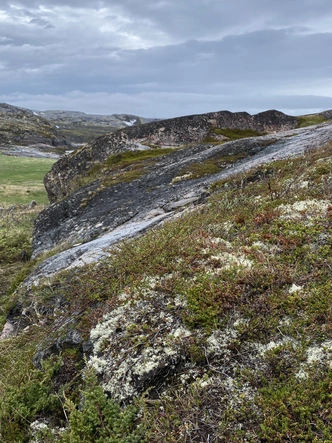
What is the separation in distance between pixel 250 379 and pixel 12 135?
157 m

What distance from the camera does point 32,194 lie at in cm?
4481

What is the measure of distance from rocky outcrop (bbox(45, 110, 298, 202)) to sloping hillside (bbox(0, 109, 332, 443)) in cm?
2443

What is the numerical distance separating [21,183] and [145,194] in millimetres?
40849

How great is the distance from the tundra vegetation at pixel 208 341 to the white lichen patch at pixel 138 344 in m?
0.03

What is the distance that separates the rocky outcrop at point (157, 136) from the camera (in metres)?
32.9

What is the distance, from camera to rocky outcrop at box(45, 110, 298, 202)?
32.9m

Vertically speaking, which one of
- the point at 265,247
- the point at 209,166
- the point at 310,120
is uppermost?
the point at 310,120

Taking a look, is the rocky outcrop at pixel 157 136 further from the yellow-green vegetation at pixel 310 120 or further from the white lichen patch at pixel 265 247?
the white lichen patch at pixel 265 247

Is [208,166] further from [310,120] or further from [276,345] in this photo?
[310,120]

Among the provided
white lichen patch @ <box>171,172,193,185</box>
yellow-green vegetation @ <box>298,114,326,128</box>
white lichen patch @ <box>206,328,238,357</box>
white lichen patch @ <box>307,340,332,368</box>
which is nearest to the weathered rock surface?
white lichen patch @ <box>171,172,193,185</box>

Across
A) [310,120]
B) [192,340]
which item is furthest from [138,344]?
[310,120]

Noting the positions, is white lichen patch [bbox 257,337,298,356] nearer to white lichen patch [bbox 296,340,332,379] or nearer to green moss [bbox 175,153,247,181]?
white lichen patch [bbox 296,340,332,379]

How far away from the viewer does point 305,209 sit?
25.2 feet

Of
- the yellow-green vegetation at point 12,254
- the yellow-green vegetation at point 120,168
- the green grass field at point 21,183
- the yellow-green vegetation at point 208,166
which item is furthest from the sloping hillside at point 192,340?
the green grass field at point 21,183
